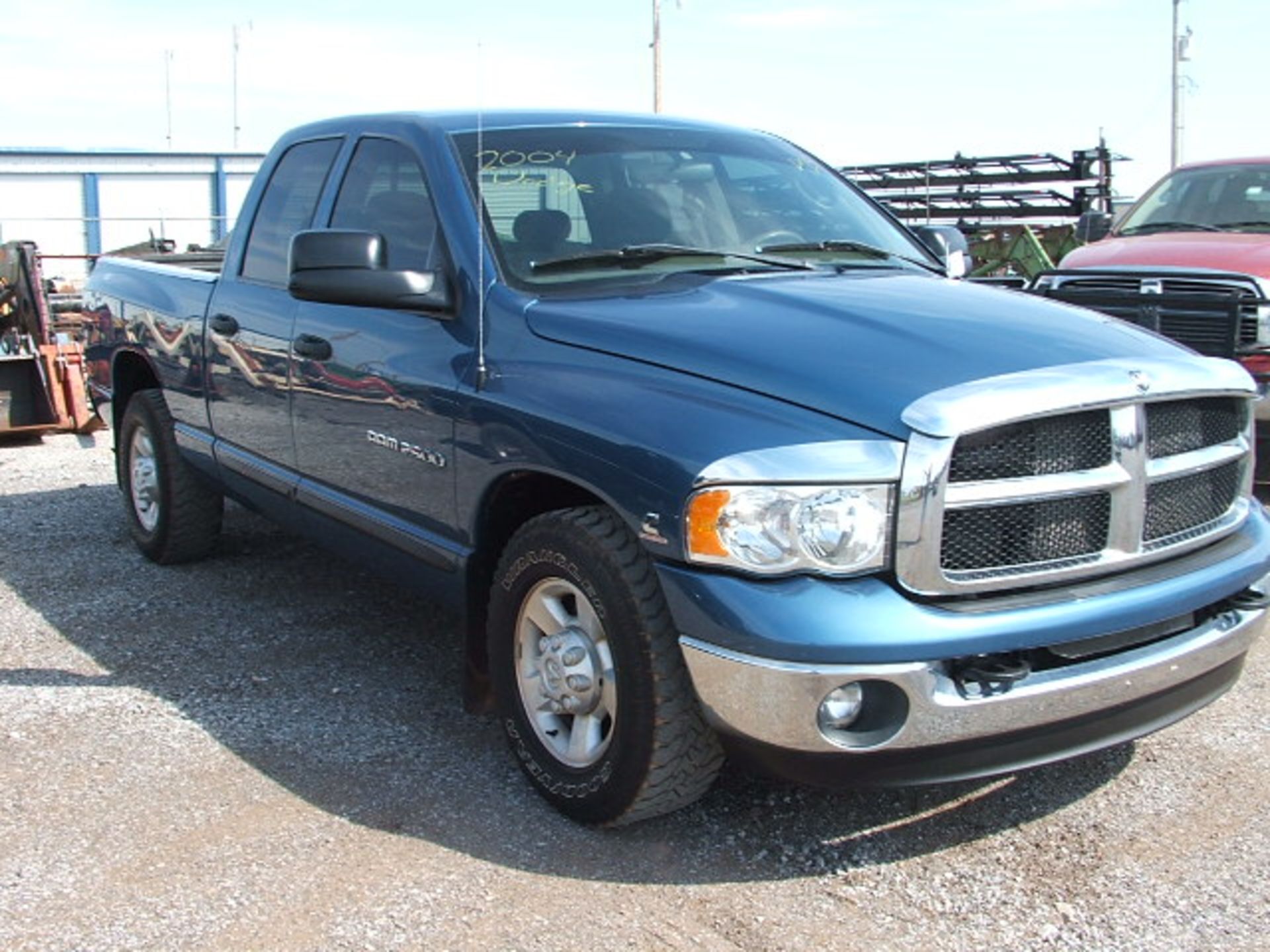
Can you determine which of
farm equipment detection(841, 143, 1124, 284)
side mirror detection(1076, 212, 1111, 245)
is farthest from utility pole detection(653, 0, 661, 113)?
side mirror detection(1076, 212, 1111, 245)

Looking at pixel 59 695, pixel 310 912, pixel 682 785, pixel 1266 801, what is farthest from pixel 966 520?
pixel 59 695

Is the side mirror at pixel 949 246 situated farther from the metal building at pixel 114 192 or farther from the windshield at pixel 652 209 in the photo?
the metal building at pixel 114 192

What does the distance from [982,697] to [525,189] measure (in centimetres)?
212

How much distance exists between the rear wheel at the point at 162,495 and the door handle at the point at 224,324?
85 cm

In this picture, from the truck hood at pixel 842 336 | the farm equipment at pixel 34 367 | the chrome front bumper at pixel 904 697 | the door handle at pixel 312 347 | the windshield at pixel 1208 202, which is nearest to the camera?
the chrome front bumper at pixel 904 697

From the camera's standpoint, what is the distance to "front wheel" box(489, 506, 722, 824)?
3254 millimetres

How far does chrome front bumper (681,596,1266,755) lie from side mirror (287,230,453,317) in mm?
1412

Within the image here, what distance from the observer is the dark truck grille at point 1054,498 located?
10.1ft

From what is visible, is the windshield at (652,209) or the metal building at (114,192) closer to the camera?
the windshield at (652,209)

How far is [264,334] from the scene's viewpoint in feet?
16.5

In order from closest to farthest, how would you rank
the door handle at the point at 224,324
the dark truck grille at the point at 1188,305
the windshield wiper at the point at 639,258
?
the windshield wiper at the point at 639,258, the door handle at the point at 224,324, the dark truck grille at the point at 1188,305

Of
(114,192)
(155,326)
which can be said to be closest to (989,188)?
(155,326)

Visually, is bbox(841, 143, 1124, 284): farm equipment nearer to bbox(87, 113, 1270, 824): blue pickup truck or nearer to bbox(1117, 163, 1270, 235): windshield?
bbox(1117, 163, 1270, 235): windshield

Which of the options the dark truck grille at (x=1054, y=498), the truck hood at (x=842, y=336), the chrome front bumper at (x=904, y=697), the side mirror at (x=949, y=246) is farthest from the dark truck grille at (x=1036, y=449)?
the side mirror at (x=949, y=246)
